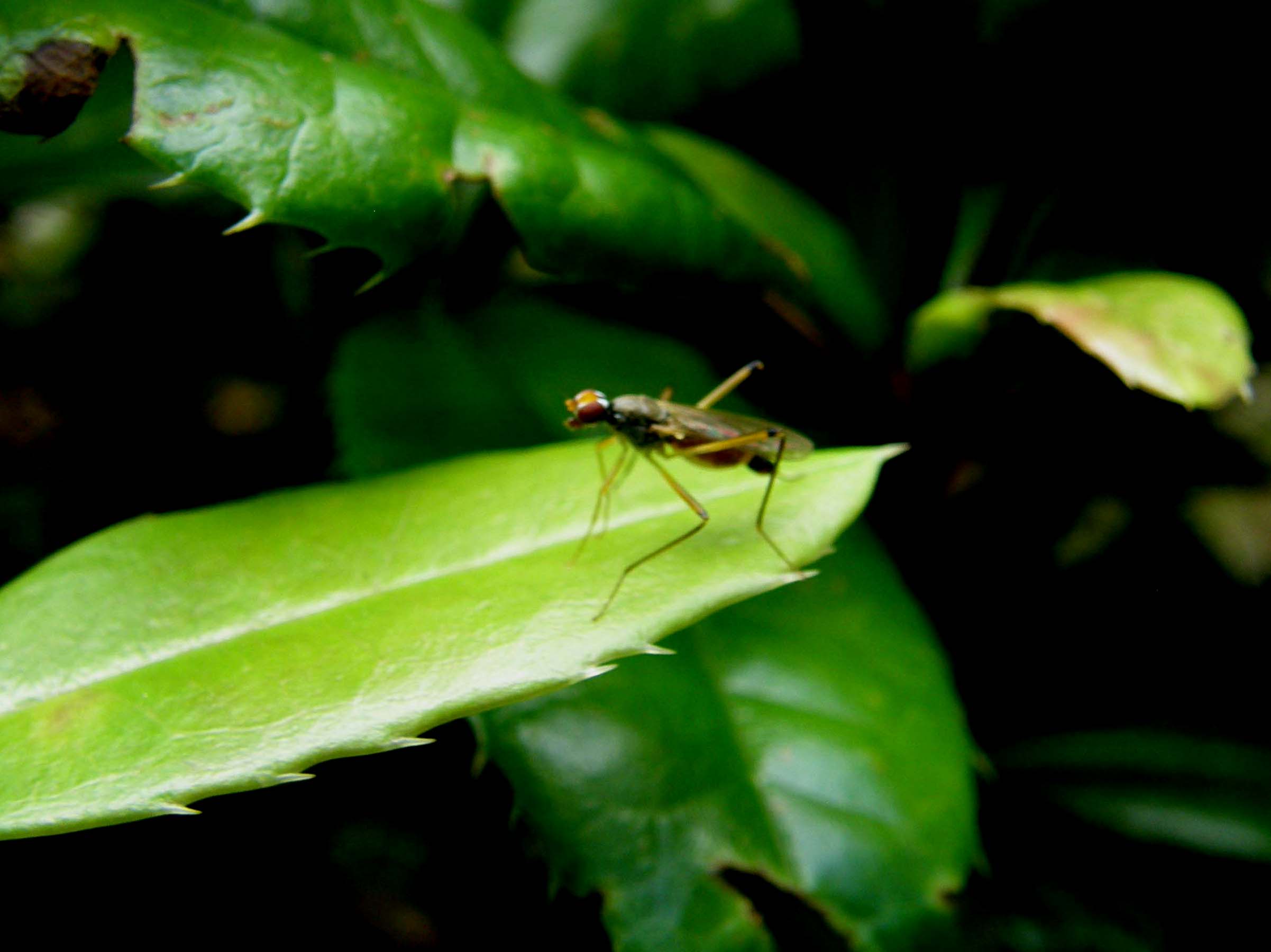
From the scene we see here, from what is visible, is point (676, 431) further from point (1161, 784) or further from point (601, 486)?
point (1161, 784)

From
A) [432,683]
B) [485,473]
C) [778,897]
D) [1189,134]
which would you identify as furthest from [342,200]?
[1189,134]

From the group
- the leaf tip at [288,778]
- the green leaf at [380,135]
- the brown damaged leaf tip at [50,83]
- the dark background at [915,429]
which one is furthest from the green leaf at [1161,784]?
the brown damaged leaf tip at [50,83]

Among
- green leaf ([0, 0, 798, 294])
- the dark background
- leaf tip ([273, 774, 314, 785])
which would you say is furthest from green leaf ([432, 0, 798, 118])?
leaf tip ([273, 774, 314, 785])

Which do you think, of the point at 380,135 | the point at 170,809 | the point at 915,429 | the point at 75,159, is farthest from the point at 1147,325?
the point at 75,159

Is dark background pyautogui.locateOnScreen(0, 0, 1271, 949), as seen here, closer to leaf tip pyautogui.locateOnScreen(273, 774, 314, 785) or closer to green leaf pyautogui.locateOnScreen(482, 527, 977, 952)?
green leaf pyautogui.locateOnScreen(482, 527, 977, 952)

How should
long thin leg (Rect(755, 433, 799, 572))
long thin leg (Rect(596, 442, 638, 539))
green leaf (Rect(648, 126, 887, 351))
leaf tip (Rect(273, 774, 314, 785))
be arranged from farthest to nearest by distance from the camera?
green leaf (Rect(648, 126, 887, 351)) → long thin leg (Rect(596, 442, 638, 539)) → long thin leg (Rect(755, 433, 799, 572)) → leaf tip (Rect(273, 774, 314, 785))
